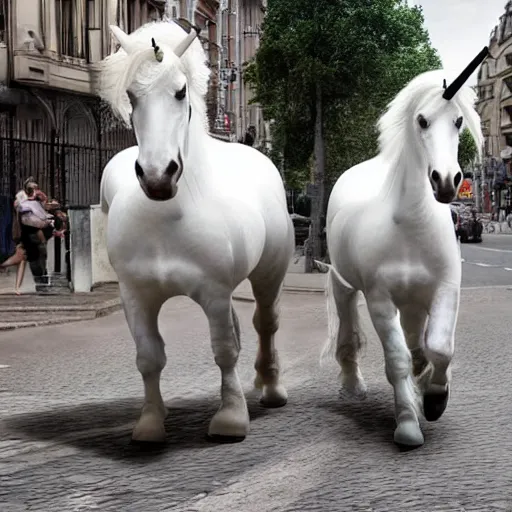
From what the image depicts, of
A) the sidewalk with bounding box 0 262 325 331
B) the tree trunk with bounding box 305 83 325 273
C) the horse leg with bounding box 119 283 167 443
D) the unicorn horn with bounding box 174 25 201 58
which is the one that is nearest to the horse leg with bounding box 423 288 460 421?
the horse leg with bounding box 119 283 167 443

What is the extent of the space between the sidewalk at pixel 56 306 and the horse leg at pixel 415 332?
7206 mm

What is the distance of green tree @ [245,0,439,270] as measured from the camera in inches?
1067

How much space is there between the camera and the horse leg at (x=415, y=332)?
22.1 ft

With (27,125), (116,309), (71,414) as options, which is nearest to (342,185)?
(71,414)

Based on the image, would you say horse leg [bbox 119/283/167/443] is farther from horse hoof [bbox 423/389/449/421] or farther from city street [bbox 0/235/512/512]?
horse hoof [bbox 423/389/449/421]

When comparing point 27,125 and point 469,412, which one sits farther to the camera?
point 27,125

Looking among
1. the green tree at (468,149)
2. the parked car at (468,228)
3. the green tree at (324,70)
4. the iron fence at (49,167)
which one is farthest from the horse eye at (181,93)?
the parked car at (468,228)

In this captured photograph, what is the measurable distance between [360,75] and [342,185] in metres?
20.6

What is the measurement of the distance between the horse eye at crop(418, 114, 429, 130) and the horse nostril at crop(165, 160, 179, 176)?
1.55 m

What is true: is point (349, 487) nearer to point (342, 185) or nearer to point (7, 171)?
point (342, 185)

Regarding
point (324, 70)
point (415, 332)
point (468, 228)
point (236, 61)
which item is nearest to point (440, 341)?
point (415, 332)

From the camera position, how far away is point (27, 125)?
968 inches

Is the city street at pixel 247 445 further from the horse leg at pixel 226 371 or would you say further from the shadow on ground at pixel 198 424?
the horse leg at pixel 226 371

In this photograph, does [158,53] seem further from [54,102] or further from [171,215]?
[54,102]
